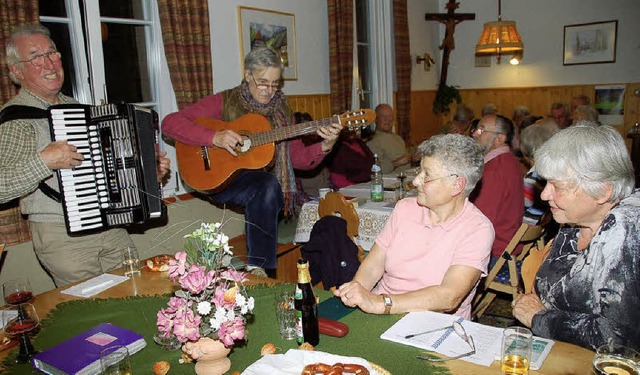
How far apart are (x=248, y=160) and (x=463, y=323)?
2.09m

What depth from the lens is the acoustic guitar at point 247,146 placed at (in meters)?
3.31

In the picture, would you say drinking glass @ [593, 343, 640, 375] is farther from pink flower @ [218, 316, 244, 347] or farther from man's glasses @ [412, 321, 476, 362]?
pink flower @ [218, 316, 244, 347]

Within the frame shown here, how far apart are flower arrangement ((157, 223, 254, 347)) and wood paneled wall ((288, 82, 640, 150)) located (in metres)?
6.24

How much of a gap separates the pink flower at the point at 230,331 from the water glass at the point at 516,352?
72 centimetres

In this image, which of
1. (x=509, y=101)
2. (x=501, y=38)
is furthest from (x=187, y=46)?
(x=509, y=101)

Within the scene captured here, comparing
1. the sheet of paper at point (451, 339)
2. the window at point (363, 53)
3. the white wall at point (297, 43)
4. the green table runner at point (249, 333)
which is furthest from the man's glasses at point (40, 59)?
the window at point (363, 53)

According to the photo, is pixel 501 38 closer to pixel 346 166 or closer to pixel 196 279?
pixel 346 166

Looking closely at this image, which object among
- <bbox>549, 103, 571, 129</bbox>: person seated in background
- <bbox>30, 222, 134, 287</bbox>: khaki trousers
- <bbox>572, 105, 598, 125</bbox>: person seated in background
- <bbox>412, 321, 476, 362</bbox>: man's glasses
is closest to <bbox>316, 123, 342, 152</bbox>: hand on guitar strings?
<bbox>30, 222, 134, 287</bbox>: khaki trousers

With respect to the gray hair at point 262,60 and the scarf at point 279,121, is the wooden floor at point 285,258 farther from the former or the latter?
the gray hair at point 262,60

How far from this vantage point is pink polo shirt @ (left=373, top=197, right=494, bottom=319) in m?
1.93

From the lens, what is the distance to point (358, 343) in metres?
1.51

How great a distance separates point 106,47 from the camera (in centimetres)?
379

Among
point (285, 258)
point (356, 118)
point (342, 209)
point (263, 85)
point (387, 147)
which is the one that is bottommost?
point (285, 258)

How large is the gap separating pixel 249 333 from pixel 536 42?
7513 millimetres
